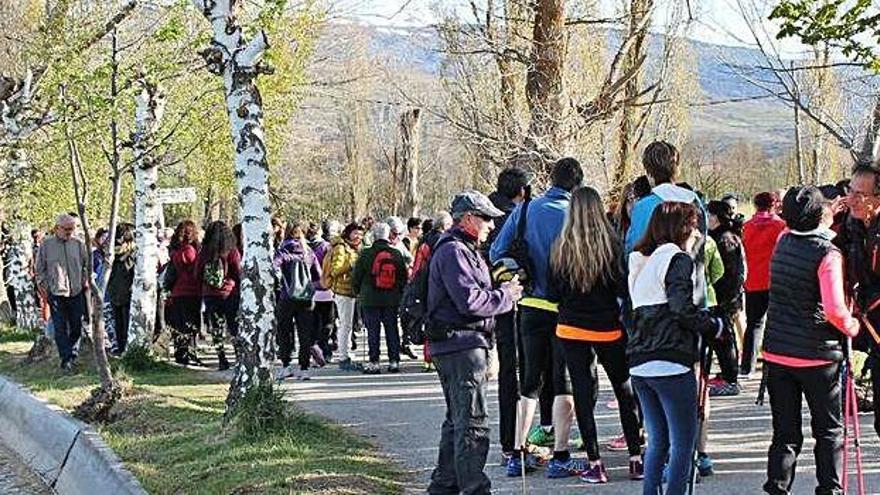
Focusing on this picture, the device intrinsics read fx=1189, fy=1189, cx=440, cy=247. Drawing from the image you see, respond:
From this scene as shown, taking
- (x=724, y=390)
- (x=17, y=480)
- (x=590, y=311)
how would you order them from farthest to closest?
(x=724, y=390)
(x=17, y=480)
(x=590, y=311)

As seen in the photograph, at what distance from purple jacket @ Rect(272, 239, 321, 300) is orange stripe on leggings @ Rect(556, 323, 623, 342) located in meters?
7.19

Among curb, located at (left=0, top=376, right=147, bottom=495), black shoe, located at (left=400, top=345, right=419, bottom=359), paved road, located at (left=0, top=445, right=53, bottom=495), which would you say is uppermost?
black shoe, located at (left=400, top=345, right=419, bottom=359)

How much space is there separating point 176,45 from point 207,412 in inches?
212

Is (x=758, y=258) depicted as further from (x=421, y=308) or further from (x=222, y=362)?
(x=222, y=362)

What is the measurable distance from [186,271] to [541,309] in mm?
8050

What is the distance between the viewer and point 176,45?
48.3 feet

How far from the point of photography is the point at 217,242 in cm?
1438

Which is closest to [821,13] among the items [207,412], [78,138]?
[207,412]

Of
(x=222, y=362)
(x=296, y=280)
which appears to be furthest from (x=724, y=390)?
(x=222, y=362)

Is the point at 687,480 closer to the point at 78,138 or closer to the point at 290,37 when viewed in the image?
the point at 78,138

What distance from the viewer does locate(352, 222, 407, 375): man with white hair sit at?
14.1 metres

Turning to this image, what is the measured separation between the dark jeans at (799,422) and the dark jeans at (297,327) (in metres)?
8.51

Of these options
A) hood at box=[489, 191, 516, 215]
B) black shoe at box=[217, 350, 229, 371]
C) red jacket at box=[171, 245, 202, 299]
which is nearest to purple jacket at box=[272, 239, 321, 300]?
red jacket at box=[171, 245, 202, 299]

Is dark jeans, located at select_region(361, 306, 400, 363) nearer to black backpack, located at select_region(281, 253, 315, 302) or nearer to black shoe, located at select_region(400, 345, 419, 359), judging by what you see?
black backpack, located at select_region(281, 253, 315, 302)
